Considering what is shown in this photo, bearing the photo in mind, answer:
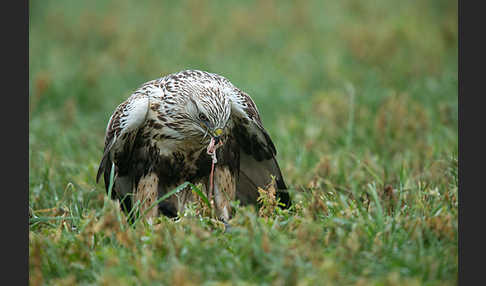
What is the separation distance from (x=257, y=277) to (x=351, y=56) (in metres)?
6.80

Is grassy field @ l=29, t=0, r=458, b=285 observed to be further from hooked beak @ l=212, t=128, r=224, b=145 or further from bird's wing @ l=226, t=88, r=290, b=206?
hooked beak @ l=212, t=128, r=224, b=145

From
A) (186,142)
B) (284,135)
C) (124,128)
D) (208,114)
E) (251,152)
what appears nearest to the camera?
(208,114)

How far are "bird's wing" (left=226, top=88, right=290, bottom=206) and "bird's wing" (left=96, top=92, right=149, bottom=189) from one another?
0.73 m

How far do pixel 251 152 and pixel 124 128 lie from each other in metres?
1.15

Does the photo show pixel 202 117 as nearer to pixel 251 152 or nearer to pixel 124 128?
pixel 124 128

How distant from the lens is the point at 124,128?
4629 mm

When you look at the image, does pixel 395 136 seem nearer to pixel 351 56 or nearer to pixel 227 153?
pixel 227 153

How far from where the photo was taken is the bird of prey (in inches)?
182

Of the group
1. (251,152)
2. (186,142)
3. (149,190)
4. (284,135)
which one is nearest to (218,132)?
(186,142)

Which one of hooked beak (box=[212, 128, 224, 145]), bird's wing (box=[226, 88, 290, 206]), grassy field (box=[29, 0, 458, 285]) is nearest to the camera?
grassy field (box=[29, 0, 458, 285])

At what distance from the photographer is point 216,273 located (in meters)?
3.26

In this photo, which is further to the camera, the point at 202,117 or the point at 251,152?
the point at 251,152

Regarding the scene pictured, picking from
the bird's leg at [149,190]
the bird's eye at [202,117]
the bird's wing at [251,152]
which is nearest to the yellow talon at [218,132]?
the bird's eye at [202,117]

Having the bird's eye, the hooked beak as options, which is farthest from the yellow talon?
the bird's eye
